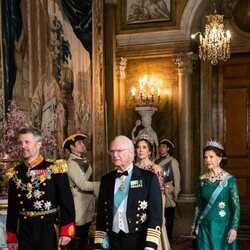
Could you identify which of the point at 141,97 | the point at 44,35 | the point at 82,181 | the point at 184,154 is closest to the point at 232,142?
the point at 184,154

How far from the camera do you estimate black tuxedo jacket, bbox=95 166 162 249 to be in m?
3.86

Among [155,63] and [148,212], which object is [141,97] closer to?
[155,63]

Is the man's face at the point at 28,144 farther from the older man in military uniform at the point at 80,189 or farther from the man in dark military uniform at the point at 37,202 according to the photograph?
the older man in military uniform at the point at 80,189

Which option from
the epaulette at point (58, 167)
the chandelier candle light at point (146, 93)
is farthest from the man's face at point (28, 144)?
the chandelier candle light at point (146, 93)

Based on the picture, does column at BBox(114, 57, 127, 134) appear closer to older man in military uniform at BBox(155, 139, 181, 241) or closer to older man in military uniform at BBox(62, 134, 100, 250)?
older man in military uniform at BBox(155, 139, 181, 241)

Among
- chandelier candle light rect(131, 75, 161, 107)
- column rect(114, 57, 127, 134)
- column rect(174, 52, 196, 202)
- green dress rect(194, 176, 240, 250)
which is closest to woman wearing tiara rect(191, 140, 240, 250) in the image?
green dress rect(194, 176, 240, 250)

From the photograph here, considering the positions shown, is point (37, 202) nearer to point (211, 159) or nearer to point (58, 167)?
point (58, 167)

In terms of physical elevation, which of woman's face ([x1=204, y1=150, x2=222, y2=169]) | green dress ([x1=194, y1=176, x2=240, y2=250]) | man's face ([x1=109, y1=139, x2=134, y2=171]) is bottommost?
green dress ([x1=194, y1=176, x2=240, y2=250])

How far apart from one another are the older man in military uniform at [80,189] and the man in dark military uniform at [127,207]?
1987 mm

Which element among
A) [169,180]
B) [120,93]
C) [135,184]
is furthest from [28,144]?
[120,93]

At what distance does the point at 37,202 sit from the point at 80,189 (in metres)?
1.83

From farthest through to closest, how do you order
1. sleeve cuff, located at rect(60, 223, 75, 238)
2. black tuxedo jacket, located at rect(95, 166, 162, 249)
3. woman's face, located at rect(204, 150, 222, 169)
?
1. woman's face, located at rect(204, 150, 222, 169)
2. sleeve cuff, located at rect(60, 223, 75, 238)
3. black tuxedo jacket, located at rect(95, 166, 162, 249)

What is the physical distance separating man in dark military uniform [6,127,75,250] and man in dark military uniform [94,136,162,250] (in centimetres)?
41

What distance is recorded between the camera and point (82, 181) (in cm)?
598
